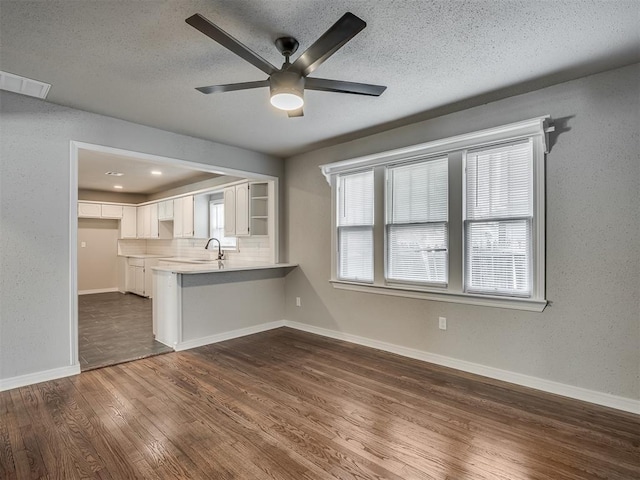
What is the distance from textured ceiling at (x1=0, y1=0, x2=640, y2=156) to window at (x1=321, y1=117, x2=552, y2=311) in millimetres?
535

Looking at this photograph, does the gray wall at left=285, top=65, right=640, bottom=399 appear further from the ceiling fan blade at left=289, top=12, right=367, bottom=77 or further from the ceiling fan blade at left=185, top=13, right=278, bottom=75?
the ceiling fan blade at left=185, top=13, right=278, bottom=75

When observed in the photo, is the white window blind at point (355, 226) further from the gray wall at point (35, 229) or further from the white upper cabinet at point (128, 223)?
the white upper cabinet at point (128, 223)

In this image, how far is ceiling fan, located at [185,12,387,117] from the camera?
1.71 metres

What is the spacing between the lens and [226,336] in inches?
178

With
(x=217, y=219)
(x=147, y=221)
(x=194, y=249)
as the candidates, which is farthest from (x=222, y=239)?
(x=147, y=221)

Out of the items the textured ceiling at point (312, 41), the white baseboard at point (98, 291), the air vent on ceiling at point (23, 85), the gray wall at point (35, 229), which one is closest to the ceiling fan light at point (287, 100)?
the textured ceiling at point (312, 41)

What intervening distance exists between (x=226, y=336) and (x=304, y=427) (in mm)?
2421

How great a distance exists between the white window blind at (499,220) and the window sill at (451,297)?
71 mm

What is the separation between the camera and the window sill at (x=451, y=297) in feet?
9.90

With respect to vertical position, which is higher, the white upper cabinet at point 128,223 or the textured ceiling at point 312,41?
the textured ceiling at point 312,41

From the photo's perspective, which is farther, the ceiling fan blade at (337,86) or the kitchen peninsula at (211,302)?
the kitchen peninsula at (211,302)

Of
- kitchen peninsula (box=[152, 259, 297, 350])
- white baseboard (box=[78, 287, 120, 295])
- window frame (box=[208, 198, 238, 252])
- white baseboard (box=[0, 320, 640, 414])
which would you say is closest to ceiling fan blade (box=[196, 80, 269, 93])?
kitchen peninsula (box=[152, 259, 297, 350])

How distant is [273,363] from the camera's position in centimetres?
362

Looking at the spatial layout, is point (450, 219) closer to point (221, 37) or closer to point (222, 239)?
point (221, 37)
